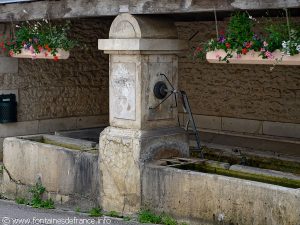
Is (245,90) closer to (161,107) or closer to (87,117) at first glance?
(87,117)

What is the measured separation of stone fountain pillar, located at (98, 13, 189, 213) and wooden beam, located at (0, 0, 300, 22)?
0.17m

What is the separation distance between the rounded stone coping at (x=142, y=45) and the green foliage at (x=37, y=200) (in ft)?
6.68

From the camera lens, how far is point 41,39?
859cm

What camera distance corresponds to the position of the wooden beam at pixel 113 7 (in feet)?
19.9

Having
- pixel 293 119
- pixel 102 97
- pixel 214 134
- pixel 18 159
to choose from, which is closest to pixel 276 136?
pixel 293 119

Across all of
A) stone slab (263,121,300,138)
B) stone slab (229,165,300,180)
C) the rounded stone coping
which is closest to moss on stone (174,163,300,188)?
stone slab (229,165,300,180)

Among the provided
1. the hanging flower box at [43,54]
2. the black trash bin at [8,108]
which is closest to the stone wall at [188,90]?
the black trash bin at [8,108]

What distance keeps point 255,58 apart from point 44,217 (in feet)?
9.23

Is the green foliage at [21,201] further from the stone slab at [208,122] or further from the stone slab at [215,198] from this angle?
the stone slab at [208,122]

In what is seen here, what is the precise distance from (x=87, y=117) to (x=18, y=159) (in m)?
2.61

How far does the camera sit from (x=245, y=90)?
34.6 ft

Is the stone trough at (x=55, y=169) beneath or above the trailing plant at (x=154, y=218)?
above

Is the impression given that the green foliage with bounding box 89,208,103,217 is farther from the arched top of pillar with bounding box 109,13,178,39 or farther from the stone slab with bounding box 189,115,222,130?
the stone slab with bounding box 189,115,222,130

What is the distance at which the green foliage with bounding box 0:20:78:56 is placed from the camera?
841 cm
